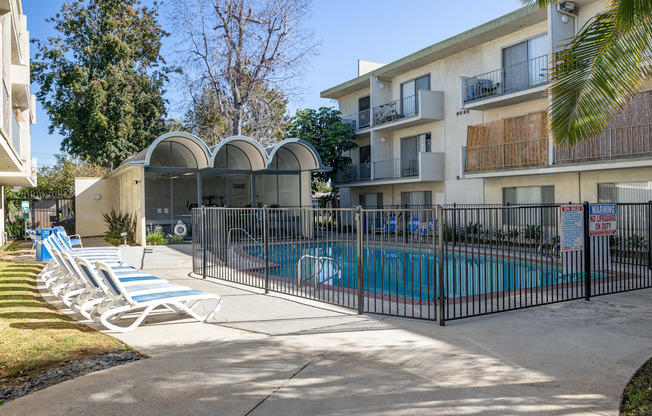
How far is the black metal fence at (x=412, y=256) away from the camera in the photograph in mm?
7758

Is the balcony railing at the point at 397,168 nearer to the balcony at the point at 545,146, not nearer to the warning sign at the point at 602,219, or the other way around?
the balcony at the point at 545,146

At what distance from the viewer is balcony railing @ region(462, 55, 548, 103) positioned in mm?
19406

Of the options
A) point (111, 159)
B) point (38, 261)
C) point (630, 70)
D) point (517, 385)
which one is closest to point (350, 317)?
point (517, 385)

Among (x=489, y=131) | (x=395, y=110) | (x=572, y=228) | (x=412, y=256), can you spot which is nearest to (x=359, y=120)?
(x=395, y=110)

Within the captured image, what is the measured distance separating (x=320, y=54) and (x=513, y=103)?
49.3 ft

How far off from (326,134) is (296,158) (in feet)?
13.2

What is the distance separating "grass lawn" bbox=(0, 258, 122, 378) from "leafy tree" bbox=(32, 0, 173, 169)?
2745 cm

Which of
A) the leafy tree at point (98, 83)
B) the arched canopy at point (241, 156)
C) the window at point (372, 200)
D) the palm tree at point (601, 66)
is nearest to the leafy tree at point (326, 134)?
the window at point (372, 200)

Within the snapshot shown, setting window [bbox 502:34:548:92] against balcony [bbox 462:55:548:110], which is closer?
balcony [bbox 462:55:548:110]

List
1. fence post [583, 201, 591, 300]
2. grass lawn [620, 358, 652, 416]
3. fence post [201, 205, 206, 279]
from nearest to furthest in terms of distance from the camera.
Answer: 1. grass lawn [620, 358, 652, 416]
2. fence post [583, 201, 591, 300]
3. fence post [201, 205, 206, 279]

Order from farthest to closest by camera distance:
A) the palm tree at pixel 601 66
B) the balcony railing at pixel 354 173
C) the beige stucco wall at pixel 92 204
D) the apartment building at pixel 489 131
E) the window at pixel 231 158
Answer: the balcony railing at pixel 354 173, the beige stucco wall at pixel 92 204, the window at pixel 231 158, the apartment building at pixel 489 131, the palm tree at pixel 601 66

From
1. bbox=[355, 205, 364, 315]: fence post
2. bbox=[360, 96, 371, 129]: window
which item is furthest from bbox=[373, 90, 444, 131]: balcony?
bbox=[355, 205, 364, 315]: fence post

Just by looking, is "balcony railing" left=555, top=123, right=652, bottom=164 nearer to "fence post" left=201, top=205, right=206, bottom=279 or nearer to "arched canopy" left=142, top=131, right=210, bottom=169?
"fence post" left=201, top=205, right=206, bottom=279

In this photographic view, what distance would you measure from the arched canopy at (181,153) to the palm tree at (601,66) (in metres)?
16.8
